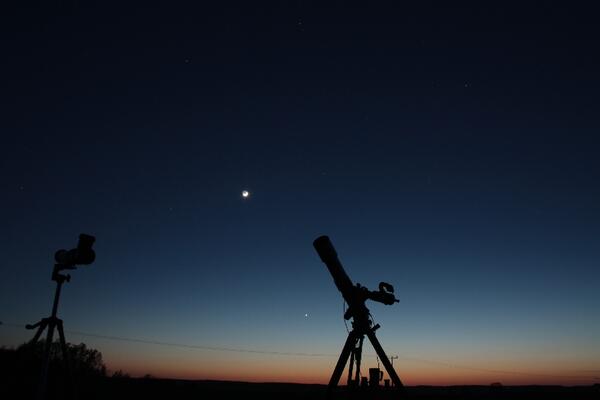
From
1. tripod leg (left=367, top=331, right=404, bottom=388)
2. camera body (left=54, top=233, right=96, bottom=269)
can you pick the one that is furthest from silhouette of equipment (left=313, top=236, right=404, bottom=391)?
camera body (left=54, top=233, right=96, bottom=269)

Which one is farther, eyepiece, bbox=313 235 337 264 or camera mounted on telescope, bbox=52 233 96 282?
eyepiece, bbox=313 235 337 264

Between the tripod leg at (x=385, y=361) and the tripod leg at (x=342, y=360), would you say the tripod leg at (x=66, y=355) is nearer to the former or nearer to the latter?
the tripod leg at (x=342, y=360)

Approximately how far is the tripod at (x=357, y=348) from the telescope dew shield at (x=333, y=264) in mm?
436

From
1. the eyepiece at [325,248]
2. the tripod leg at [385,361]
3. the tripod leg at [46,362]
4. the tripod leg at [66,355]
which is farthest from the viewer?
the eyepiece at [325,248]

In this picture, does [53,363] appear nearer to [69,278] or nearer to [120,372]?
[69,278]

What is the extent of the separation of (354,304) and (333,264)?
0.92m

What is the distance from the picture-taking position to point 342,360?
788 cm

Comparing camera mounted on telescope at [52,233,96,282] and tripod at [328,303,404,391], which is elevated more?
camera mounted on telescope at [52,233,96,282]

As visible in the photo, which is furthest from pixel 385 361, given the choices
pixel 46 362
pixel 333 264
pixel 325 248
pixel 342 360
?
pixel 46 362

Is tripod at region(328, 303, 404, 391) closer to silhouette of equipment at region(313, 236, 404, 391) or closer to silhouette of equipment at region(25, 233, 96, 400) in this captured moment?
silhouette of equipment at region(313, 236, 404, 391)

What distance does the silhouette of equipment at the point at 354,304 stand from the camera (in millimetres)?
8031

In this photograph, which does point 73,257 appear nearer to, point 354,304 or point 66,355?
point 66,355

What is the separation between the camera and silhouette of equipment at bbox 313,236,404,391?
8.03m

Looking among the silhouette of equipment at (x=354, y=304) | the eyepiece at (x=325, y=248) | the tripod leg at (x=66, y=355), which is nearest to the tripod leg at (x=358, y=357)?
the silhouette of equipment at (x=354, y=304)
